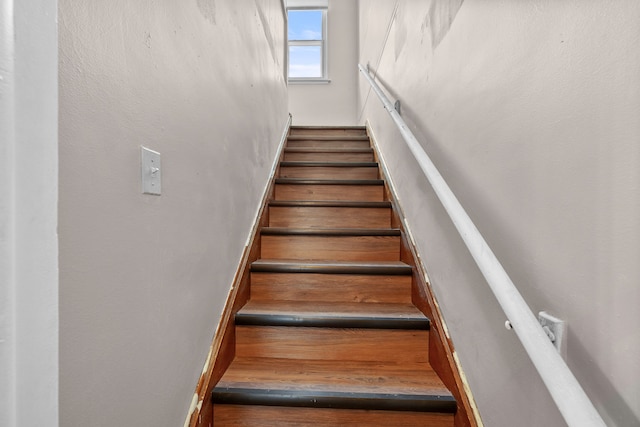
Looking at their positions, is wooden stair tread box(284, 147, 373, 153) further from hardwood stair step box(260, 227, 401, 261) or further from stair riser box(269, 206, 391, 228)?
hardwood stair step box(260, 227, 401, 261)

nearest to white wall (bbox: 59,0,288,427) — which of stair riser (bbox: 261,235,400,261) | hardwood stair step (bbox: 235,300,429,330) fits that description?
hardwood stair step (bbox: 235,300,429,330)

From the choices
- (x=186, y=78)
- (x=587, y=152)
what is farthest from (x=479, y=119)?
(x=186, y=78)

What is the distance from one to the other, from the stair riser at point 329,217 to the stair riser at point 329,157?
2.72 ft

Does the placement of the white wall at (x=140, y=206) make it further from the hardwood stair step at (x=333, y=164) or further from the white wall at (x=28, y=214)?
the hardwood stair step at (x=333, y=164)

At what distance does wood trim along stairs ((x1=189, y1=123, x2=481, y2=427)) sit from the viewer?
109 cm

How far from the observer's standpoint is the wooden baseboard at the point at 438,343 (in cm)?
100

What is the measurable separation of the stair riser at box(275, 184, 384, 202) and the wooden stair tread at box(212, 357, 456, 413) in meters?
1.22

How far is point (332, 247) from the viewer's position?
6.11 feet

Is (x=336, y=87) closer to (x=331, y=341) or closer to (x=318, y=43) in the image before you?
(x=318, y=43)

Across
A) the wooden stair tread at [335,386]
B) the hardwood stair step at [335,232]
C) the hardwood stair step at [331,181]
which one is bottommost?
the wooden stair tread at [335,386]

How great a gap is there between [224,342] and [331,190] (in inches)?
52.2

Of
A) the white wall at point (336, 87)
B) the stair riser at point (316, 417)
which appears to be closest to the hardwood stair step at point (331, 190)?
the stair riser at point (316, 417)

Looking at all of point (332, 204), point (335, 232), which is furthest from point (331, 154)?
point (335, 232)

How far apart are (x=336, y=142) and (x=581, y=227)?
2.65m
